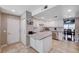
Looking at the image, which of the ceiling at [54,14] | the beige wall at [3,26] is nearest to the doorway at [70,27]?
the ceiling at [54,14]

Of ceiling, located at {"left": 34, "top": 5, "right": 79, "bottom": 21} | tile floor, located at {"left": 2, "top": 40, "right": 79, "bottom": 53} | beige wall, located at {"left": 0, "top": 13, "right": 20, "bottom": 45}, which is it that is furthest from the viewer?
beige wall, located at {"left": 0, "top": 13, "right": 20, "bottom": 45}

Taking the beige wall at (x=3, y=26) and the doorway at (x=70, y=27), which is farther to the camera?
the beige wall at (x=3, y=26)

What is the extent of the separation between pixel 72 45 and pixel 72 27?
16.3 inches

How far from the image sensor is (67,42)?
1.36m

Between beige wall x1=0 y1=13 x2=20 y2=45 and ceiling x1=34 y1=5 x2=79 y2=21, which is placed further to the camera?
beige wall x1=0 y1=13 x2=20 y2=45

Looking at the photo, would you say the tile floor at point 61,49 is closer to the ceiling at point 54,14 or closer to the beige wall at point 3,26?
the ceiling at point 54,14

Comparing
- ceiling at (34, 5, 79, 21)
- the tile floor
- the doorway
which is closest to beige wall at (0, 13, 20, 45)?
the tile floor

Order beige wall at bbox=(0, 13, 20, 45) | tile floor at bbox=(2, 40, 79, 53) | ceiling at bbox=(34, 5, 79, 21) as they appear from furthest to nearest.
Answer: beige wall at bbox=(0, 13, 20, 45) < ceiling at bbox=(34, 5, 79, 21) < tile floor at bbox=(2, 40, 79, 53)

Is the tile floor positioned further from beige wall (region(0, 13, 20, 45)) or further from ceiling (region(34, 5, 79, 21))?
beige wall (region(0, 13, 20, 45))

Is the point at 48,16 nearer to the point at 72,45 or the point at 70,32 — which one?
the point at 70,32

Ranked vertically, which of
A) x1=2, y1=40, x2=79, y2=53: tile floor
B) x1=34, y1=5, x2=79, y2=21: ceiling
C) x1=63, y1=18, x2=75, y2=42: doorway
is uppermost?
x1=34, y1=5, x2=79, y2=21: ceiling

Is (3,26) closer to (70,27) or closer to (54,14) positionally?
(54,14)

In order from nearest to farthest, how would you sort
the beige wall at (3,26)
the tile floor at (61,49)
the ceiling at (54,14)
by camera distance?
the tile floor at (61,49)
the ceiling at (54,14)
the beige wall at (3,26)
